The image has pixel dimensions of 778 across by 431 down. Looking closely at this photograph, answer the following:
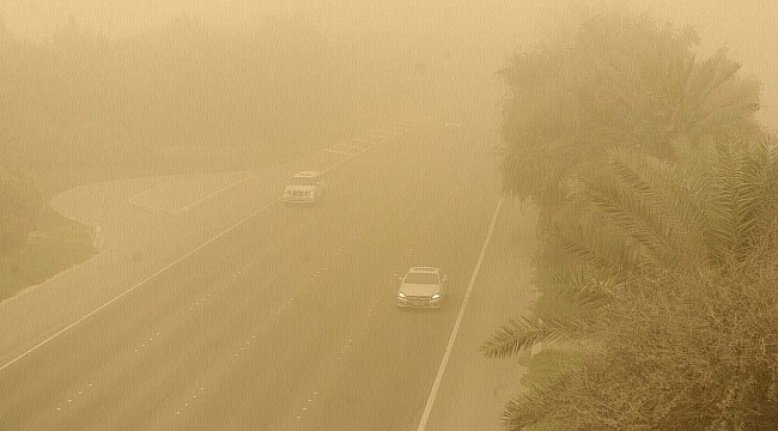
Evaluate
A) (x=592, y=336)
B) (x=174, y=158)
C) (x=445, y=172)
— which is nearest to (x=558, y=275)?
(x=592, y=336)

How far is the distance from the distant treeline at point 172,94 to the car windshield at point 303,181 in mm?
16809

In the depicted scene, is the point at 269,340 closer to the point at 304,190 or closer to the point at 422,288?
the point at 422,288

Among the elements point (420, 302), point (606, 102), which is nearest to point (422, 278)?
point (420, 302)

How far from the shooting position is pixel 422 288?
31109 millimetres

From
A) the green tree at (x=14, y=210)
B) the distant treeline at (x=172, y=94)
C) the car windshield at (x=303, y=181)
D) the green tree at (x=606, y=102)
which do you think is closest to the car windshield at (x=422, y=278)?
the green tree at (x=606, y=102)

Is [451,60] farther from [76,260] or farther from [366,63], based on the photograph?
[76,260]

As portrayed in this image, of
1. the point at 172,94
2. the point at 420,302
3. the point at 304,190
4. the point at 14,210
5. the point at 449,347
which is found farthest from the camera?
the point at 172,94

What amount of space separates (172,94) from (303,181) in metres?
29.5

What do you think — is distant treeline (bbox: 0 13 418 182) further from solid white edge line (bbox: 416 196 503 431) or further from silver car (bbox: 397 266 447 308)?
silver car (bbox: 397 266 447 308)

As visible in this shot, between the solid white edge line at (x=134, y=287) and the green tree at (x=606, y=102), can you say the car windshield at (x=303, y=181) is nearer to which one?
the solid white edge line at (x=134, y=287)

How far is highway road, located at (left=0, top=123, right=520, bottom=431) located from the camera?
22625 mm

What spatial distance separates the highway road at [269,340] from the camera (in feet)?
74.2

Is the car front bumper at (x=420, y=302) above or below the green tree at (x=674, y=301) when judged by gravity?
below

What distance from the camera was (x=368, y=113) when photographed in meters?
81.2
